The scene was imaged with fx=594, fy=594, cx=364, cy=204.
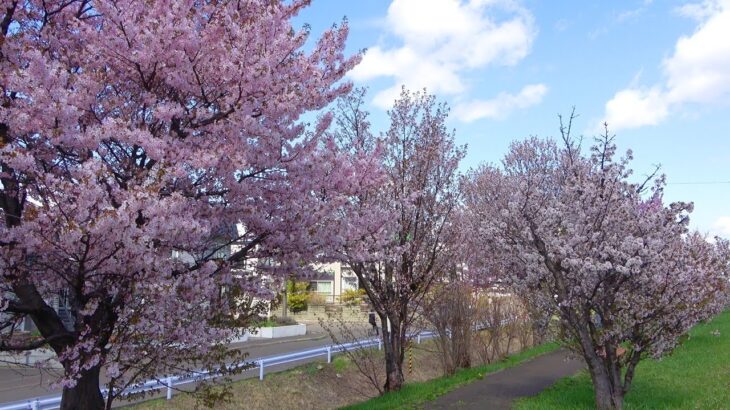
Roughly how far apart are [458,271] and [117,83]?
1190 centimetres

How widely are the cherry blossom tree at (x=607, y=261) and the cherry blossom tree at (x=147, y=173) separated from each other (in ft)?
11.1

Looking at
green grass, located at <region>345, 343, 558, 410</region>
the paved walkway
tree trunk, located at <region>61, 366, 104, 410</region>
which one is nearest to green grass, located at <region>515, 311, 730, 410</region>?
the paved walkway

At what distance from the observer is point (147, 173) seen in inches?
197

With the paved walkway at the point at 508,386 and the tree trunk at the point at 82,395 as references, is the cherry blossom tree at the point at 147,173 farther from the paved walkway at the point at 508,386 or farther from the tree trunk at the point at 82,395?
the paved walkway at the point at 508,386

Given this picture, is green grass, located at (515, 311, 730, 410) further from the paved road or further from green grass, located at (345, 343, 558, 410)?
the paved road

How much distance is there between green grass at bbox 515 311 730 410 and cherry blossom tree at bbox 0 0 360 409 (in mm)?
5706

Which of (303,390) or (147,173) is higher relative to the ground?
(147,173)

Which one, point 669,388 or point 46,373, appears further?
point 46,373

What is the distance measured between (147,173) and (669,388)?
10.6m

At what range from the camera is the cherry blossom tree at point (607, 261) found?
26.3 ft

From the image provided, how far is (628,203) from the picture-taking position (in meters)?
8.36

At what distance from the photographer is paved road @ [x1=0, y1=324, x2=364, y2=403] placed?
41.7ft

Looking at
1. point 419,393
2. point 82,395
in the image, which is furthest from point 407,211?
point 82,395

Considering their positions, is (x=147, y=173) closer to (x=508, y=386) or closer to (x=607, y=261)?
(x=607, y=261)
